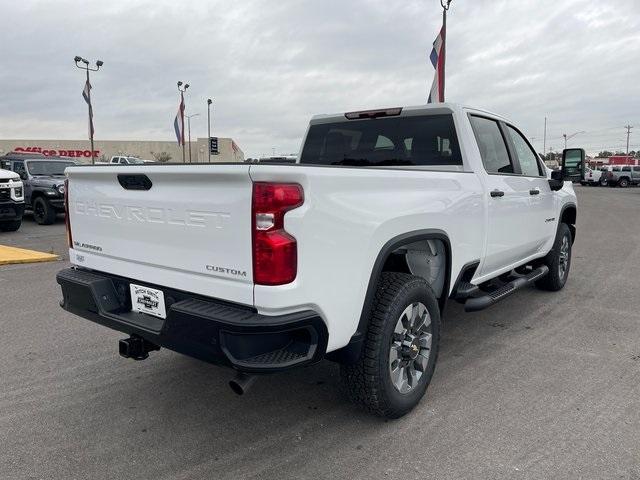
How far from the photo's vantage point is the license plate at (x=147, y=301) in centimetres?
276

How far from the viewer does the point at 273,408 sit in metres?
3.26

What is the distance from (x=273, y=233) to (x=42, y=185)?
507 inches

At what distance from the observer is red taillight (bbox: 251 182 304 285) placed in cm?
223

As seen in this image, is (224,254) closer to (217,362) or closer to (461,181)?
(217,362)

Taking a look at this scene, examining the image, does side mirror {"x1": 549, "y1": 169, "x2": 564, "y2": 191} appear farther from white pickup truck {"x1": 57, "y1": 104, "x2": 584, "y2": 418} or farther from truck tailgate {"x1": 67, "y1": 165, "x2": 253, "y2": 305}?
truck tailgate {"x1": 67, "y1": 165, "x2": 253, "y2": 305}

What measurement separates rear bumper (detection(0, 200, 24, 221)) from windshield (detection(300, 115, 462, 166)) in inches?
359

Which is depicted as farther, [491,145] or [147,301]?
[491,145]

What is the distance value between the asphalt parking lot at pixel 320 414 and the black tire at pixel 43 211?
9194 millimetres

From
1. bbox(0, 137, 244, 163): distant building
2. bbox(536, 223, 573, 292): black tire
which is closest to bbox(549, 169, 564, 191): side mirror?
bbox(536, 223, 573, 292): black tire

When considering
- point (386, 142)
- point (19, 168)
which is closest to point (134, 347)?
point (386, 142)

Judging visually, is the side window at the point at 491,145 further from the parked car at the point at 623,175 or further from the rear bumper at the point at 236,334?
the parked car at the point at 623,175

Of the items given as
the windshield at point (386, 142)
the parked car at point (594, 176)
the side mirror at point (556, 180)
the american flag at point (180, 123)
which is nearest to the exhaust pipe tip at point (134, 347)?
the windshield at point (386, 142)

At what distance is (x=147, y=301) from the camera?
2.82 m

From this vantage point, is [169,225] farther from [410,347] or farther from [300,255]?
[410,347]
